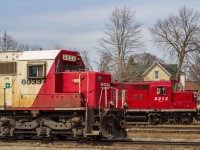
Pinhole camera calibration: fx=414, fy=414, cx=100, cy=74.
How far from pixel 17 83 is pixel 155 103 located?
17184 mm

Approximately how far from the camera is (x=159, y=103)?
31641 millimetres

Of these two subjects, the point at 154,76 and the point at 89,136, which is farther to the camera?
the point at 154,76

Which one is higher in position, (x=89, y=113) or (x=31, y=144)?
(x=89, y=113)

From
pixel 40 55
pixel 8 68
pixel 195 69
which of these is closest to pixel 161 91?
pixel 40 55

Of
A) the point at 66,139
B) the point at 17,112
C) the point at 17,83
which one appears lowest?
the point at 66,139

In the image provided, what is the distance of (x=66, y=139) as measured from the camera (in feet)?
57.5

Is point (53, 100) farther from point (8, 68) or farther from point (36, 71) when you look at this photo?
point (8, 68)

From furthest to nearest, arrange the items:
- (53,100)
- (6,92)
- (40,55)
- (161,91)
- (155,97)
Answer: (155,97), (161,91), (6,92), (40,55), (53,100)

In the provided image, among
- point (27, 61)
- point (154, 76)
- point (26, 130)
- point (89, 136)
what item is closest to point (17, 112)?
point (26, 130)

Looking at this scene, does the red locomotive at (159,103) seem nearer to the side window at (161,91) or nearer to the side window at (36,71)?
the side window at (161,91)

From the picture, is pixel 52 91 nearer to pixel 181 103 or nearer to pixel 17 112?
pixel 17 112

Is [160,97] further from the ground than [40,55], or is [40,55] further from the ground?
[40,55]

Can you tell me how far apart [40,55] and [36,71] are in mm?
676

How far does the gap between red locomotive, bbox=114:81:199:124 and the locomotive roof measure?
15.1 meters
